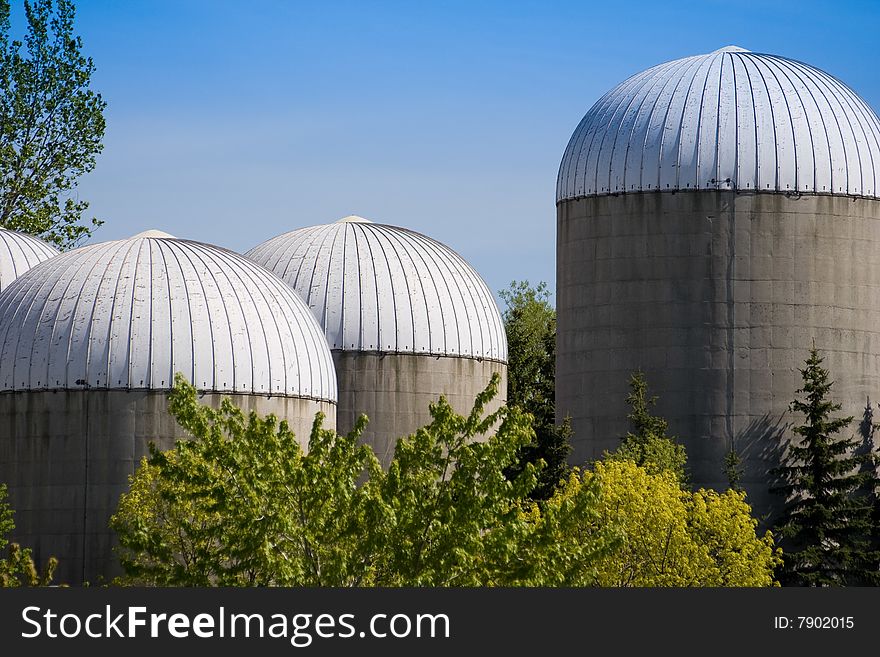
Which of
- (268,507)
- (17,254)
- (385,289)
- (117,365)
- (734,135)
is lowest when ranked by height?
(268,507)

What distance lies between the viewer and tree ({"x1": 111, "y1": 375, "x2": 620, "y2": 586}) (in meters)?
26.7

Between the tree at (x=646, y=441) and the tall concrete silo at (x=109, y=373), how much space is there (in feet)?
26.0

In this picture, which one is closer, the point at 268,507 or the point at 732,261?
the point at 268,507

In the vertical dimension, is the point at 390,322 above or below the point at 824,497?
above

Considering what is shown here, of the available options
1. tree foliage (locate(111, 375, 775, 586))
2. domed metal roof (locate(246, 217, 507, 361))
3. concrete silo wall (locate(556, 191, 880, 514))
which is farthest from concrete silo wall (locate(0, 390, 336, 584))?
tree foliage (locate(111, 375, 775, 586))

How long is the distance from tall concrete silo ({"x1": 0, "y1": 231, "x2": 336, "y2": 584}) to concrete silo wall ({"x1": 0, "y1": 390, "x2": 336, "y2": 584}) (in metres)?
0.02

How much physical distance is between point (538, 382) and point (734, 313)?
19.0 m

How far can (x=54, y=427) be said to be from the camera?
43.9 meters

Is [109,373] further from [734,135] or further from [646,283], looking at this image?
[734,135]

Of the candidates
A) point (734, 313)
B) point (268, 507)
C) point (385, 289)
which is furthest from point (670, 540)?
point (385, 289)

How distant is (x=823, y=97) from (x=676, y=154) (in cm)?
449

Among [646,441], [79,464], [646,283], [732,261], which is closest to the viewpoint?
[79,464]

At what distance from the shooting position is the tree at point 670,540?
123ft

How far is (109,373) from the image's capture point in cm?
4366
